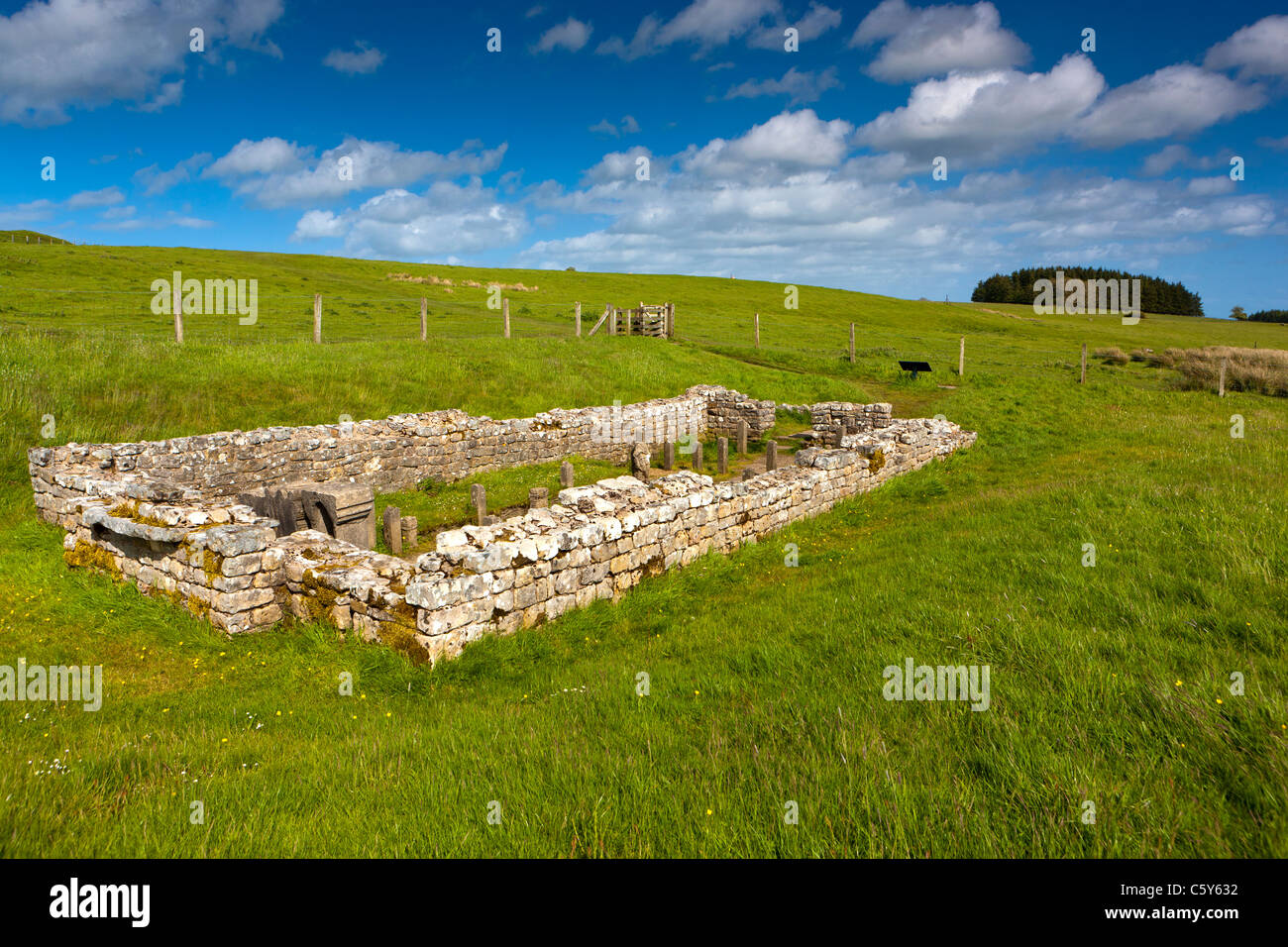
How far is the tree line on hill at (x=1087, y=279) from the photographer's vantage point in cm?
9275

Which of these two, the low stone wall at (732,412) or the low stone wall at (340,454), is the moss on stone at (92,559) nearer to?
the low stone wall at (340,454)

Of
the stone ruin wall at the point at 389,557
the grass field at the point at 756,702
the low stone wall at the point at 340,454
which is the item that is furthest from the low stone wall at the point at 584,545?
the low stone wall at the point at 340,454

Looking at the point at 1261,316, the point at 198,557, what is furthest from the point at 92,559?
the point at 1261,316

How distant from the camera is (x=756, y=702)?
15.3 feet

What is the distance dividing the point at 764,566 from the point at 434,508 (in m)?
7.32

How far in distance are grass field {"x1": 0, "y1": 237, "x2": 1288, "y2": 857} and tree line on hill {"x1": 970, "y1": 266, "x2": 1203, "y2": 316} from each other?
317 feet

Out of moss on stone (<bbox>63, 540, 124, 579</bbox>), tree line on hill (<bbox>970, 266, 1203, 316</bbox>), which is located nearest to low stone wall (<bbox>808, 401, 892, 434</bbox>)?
moss on stone (<bbox>63, 540, 124, 579</bbox>)

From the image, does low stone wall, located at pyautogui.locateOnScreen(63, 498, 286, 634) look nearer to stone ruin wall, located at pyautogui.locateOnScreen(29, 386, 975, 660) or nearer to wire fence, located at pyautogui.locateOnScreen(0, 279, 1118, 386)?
stone ruin wall, located at pyautogui.locateOnScreen(29, 386, 975, 660)

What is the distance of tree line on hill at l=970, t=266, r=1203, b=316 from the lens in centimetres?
9275

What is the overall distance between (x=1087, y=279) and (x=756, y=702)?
119 m

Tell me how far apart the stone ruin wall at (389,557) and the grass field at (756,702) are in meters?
0.29

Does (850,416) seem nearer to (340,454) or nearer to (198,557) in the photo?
(340,454)
